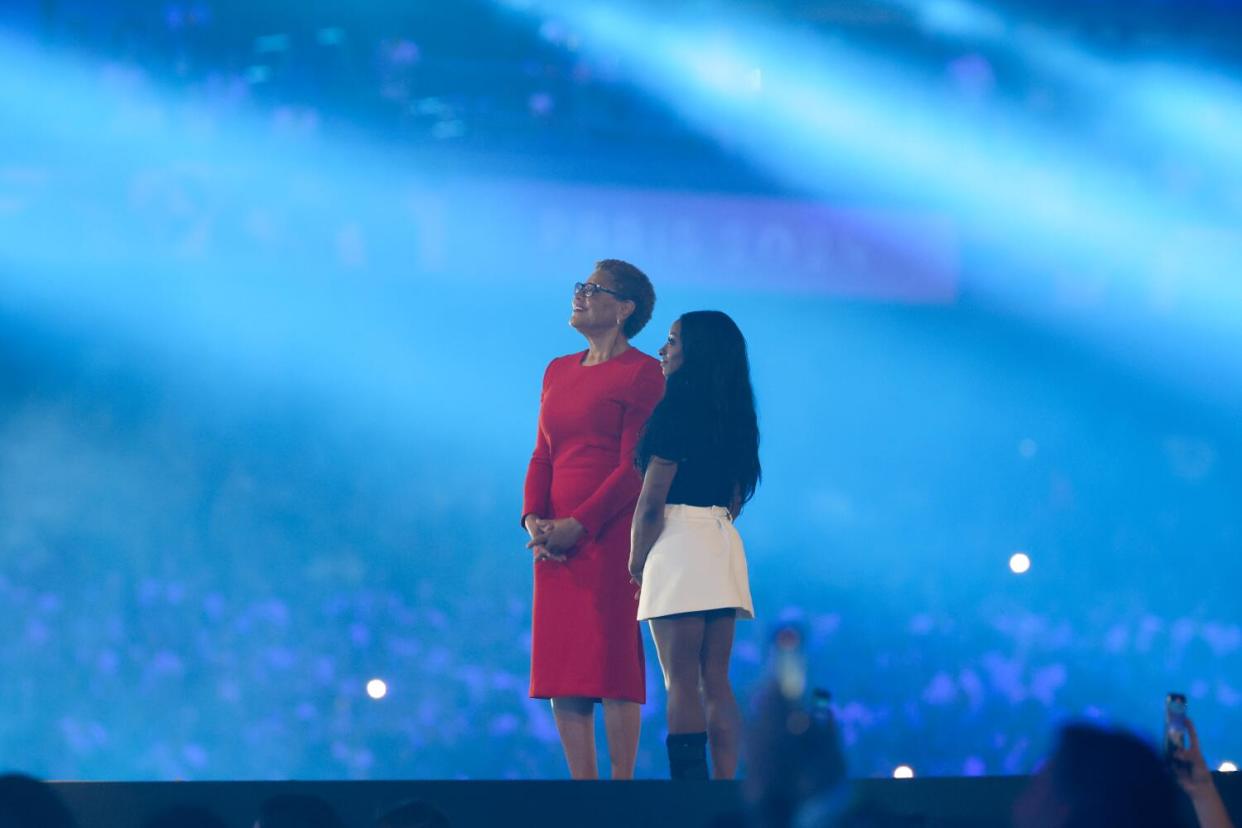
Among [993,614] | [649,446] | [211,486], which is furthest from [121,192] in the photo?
[993,614]

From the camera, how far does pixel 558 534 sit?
314cm

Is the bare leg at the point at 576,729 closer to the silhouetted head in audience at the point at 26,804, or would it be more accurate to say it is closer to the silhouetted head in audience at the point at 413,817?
the silhouetted head in audience at the point at 413,817

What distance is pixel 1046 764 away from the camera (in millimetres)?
1276

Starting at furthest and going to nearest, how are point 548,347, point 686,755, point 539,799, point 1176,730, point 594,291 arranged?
point 548,347 → point 594,291 → point 686,755 → point 539,799 → point 1176,730

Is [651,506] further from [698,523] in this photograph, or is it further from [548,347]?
[548,347]

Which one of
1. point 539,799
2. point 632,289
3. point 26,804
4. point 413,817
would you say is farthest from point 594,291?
point 26,804

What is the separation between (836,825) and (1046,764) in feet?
0.78

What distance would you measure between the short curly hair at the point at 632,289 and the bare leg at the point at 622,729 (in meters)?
0.81

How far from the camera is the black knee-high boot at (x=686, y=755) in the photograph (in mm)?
2826

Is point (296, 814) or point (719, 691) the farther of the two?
point (719, 691)

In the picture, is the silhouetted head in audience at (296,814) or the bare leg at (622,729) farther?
the bare leg at (622,729)

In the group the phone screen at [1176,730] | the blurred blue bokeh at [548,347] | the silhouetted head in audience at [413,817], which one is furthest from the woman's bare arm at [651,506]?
the blurred blue bokeh at [548,347]

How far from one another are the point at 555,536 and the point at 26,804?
1.45m

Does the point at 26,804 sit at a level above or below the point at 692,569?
below
